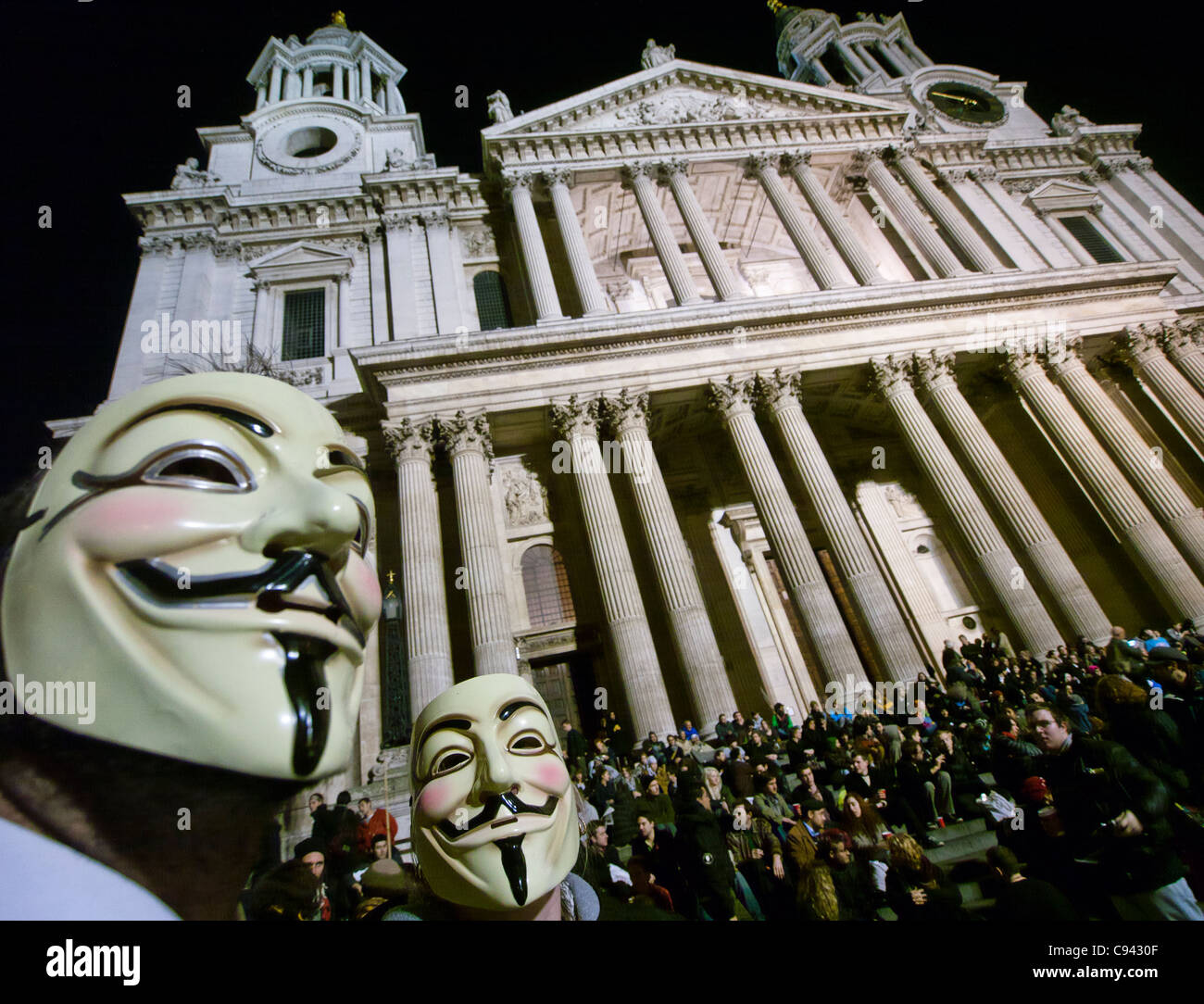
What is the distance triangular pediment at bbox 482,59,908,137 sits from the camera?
21.7 metres

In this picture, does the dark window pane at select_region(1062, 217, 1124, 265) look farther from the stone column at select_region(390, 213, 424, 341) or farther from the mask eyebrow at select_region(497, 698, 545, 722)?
the mask eyebrow at select_region(497, 698, 545, 722)

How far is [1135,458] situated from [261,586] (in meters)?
21.6

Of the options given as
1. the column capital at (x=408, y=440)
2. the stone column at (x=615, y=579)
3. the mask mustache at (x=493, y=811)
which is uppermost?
the column capital at (x=408, y=440)

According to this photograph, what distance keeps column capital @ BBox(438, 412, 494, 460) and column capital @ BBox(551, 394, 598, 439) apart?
1.89 m

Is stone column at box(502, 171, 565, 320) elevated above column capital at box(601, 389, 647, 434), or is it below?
above

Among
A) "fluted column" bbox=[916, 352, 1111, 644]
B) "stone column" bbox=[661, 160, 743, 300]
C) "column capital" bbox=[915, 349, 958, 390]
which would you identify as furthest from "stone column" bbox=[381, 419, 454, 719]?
"fluted column" bbox=[916, 352, 1111, 644]

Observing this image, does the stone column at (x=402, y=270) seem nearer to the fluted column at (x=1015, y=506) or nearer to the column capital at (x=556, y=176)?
the column capital at (x=556, y=176)

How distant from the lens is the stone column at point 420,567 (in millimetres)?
12016

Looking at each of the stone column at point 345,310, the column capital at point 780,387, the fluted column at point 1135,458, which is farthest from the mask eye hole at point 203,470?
the fluted column at point 1135,458

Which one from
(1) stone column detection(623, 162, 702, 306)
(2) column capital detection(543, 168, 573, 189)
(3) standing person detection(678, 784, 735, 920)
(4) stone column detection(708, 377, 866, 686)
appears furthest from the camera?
(2) column capital detection(543, 168, 573, 189)

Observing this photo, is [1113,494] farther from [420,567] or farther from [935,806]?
[420,567]

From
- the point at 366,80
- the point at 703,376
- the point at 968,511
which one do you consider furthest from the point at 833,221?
the point at 366,80
